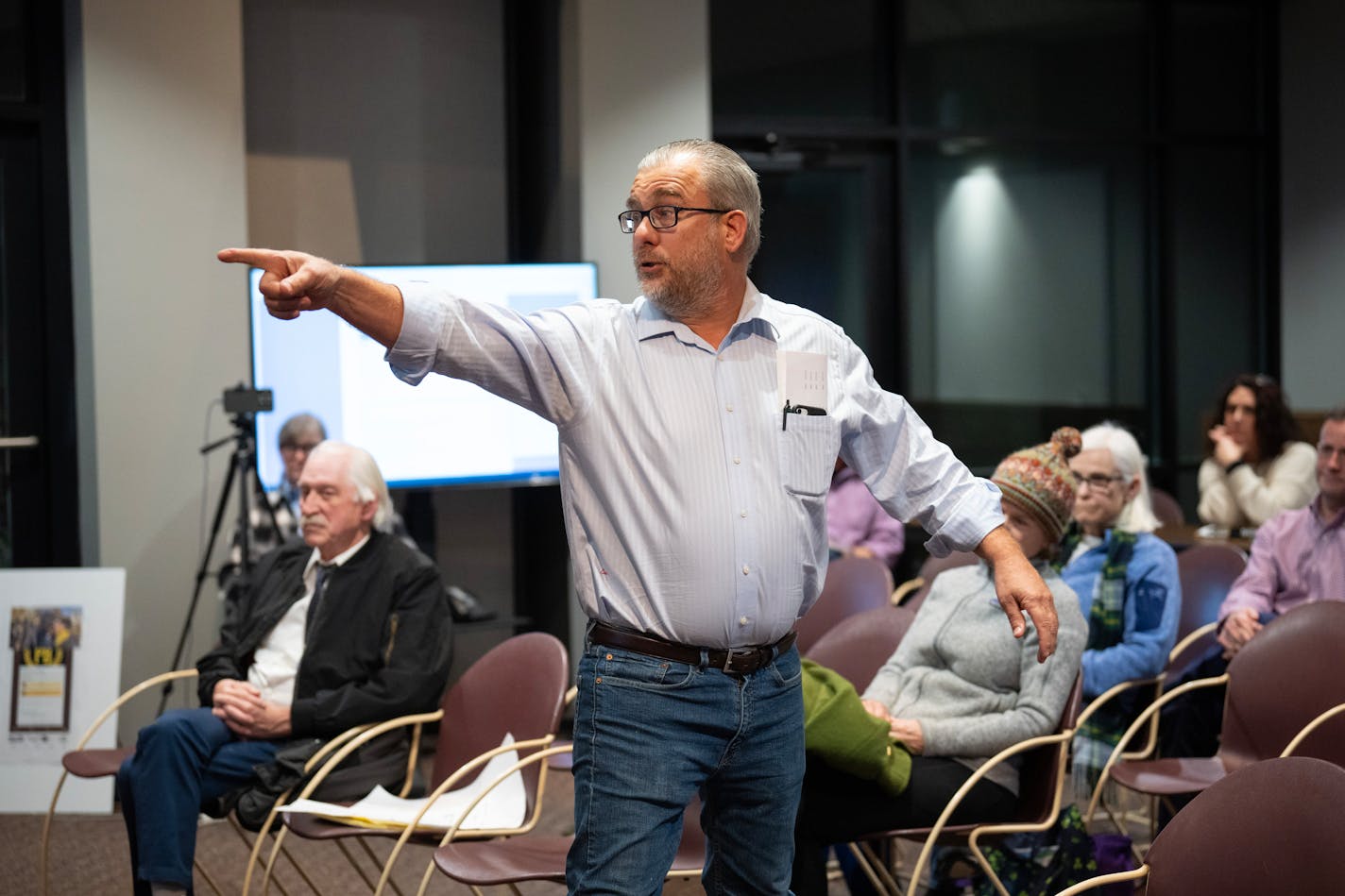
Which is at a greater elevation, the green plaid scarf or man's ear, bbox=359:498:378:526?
man's ear, bbox=359:498:378:526

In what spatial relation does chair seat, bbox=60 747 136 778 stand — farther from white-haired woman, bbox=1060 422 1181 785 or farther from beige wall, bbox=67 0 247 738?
white-haired woman, bbox=1060 422 1181 785

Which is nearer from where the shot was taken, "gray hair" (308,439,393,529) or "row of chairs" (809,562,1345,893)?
"row of chairs" (809,562,1345,893)

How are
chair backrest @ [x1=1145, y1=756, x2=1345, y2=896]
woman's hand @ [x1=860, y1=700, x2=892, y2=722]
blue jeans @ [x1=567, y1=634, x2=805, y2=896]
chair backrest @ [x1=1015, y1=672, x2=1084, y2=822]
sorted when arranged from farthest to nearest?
woman's hand @ [x1=860, y1=700, x2=892, y2=722] → chair backrest @ [x1=1015, y1=672, x2=1084, y2=822] → blue jeans @ [x1=567, y1=634, x2=805, y2=896] → chair backrest @ [x1=1145, y1=756, x2=1345, y2=896]

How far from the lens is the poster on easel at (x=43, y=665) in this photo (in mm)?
5086

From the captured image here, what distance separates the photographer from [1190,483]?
7.98 meters

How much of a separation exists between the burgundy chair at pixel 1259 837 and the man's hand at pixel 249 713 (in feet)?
7.02

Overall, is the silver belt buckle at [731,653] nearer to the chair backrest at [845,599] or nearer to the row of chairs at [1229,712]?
the row of chairs at [1229,712]

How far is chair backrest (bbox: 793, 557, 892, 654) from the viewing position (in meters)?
4.41

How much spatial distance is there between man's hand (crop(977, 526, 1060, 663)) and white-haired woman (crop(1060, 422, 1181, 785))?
4.38 ft

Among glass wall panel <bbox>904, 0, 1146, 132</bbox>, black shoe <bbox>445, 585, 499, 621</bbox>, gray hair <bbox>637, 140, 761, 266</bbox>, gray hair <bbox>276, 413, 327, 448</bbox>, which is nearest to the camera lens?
gray hair <bbox>637, 140, 761, 266</bbox>

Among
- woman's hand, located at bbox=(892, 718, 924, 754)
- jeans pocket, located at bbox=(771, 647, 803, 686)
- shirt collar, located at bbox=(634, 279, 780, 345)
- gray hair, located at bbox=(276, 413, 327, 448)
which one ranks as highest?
shirt collar, located at bbox=(634, 279, 780, 345)

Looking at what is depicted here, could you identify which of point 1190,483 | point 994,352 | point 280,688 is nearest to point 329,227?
point 280,688

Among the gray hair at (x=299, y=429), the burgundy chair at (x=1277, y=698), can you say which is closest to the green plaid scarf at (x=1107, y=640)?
the burgundy chair at (x=1277, y=698)

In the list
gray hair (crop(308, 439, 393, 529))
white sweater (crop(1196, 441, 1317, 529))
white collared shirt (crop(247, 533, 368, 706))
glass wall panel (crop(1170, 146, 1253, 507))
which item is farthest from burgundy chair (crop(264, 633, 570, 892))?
glass wall panel (crop(1170, 146, 1253, 507))
